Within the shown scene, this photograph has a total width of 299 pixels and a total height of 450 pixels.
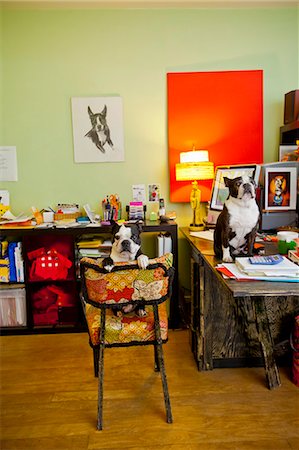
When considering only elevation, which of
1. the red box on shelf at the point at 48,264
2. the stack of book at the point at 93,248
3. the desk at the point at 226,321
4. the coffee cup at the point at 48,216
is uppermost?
the coffee cup at the point at 48,216

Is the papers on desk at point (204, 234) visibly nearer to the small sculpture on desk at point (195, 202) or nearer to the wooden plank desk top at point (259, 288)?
the small sculpture on desk at point (195, 202)

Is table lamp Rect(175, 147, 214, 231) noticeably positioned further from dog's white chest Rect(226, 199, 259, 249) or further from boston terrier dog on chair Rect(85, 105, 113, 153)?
dog's white chest Rect(226, 199, 259, 249)

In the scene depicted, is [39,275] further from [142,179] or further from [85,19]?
[85,19]

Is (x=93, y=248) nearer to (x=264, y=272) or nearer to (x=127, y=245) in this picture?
(x=127, y=245)

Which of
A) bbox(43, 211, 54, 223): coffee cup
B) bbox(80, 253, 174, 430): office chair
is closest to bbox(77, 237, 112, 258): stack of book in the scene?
bbox(43, 211, 54, 223): coffee cup

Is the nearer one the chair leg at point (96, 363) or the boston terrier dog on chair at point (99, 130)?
the chair leg at point (96, 363)

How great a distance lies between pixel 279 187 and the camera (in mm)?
2639

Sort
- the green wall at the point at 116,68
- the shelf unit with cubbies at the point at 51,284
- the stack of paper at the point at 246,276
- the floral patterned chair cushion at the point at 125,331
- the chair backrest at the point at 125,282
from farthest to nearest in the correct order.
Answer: the green wall at the point at 116,68
the shelf unit with cubbies at the point at 51,284
the floral patterned chair cushion at the point at 125,331
the chair backrest at the point at 125,282
the stack of paper at the point at 246,276

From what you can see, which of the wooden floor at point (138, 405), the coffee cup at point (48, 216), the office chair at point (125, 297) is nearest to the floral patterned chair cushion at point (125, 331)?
the office chair at point (125, 297)

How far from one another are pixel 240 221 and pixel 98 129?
5.84ft

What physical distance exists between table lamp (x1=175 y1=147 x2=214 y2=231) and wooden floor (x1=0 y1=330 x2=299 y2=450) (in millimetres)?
1164

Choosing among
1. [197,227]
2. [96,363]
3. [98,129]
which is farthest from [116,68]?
[96,363]

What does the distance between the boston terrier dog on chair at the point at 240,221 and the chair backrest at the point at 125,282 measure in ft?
1.22

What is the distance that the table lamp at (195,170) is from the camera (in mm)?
2924
